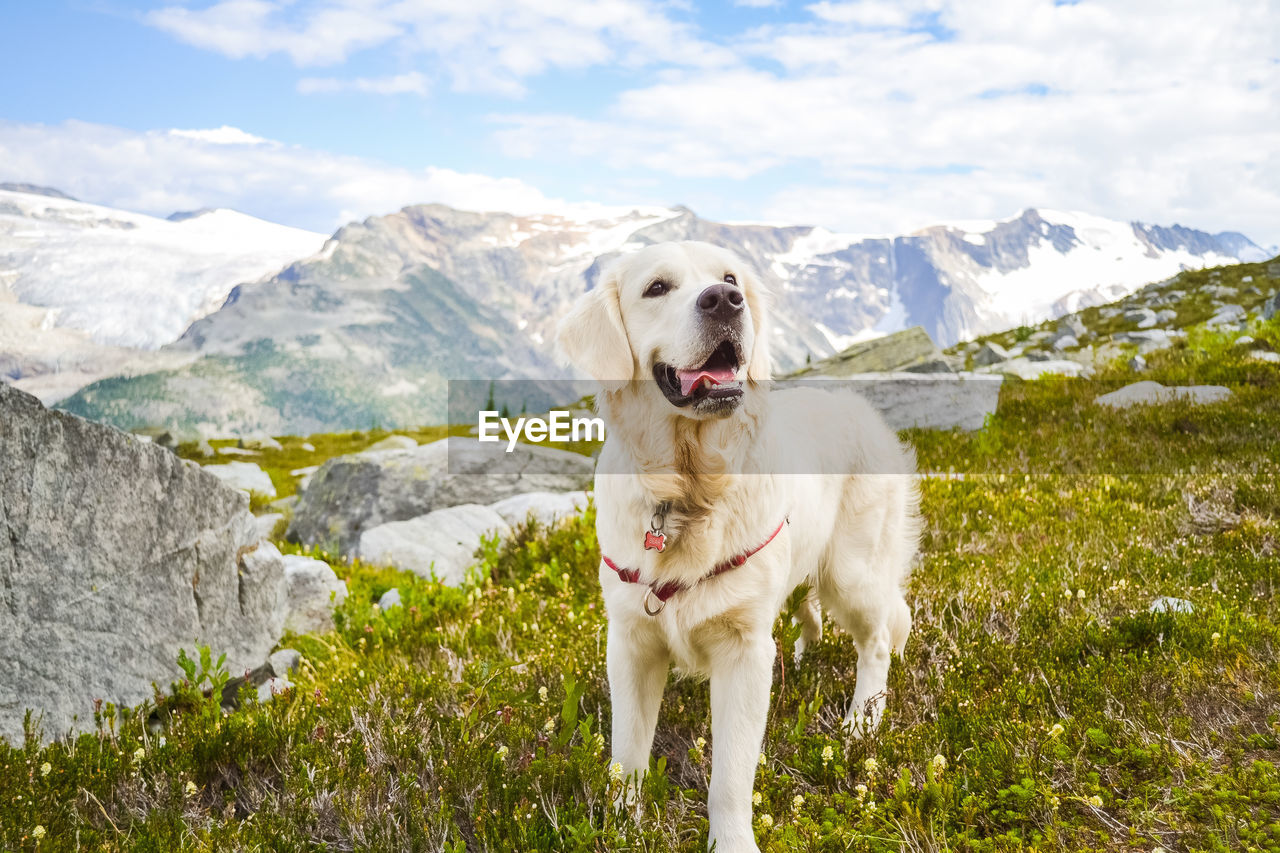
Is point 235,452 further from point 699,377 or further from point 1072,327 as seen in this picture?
point 699,377

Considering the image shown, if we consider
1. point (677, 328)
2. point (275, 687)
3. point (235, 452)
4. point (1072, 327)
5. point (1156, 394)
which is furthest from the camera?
point (235, 452)

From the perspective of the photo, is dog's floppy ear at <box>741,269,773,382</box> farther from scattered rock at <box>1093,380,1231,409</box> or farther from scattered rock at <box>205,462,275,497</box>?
scattered rock at <box>205,462,275,497</box>

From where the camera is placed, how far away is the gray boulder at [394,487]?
11.3m

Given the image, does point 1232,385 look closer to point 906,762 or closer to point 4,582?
point 906,762

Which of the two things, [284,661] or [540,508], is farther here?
[540,508]

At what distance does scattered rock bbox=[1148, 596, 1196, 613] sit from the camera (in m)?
4.01

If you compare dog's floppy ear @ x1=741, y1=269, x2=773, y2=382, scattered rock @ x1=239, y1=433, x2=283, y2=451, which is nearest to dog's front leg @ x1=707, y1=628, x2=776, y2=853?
dog's floppy ear @ x1=741, y1=269, x2=773, y2=382

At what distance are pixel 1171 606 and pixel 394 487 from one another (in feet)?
32.7

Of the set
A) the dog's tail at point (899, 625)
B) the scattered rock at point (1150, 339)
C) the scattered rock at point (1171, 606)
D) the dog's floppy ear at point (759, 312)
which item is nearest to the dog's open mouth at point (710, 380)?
the dog's floppy ear at point (759, 312)

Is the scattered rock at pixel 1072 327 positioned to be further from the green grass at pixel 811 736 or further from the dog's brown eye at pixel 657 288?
the dog's brown eye at pixel 657 288

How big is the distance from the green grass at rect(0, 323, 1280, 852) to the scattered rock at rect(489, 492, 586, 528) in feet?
7.08

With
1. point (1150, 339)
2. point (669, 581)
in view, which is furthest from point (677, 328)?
point (1150, 339)

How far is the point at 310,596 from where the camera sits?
21.3ft

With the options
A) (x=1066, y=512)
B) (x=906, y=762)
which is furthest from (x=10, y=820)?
(x=1066, y=512)
